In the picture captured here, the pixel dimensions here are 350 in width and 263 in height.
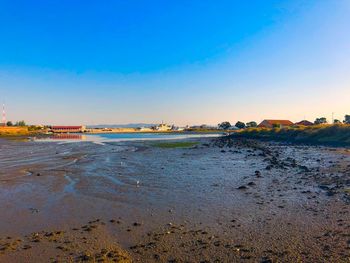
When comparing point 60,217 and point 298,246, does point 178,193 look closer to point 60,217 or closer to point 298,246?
point 60,217

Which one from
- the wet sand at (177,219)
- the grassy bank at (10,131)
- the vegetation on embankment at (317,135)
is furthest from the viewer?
the grassy bank at (10,131)

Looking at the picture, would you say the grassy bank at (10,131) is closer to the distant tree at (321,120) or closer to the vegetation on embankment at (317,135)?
the vegetation on embankment at (317,135)

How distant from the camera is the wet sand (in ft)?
31.6

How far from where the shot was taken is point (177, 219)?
13367mm

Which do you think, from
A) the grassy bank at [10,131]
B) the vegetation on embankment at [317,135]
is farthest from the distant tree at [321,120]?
the grassy bank at [10,131]

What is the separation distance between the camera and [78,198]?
1764cm

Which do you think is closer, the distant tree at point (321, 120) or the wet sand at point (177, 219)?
the wet sand at point (177, 219)

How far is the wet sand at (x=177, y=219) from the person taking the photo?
962cm

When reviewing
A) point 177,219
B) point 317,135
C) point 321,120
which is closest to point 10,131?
point 317,135

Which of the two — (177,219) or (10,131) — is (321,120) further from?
(177,219)

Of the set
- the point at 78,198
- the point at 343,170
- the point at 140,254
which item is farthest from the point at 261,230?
the point at 343,170

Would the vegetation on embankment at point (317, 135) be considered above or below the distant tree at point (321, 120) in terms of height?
below

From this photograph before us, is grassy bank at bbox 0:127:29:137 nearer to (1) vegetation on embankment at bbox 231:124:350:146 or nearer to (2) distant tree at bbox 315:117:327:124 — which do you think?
(1) vegetation on embankment at bbox 231:124:350:146

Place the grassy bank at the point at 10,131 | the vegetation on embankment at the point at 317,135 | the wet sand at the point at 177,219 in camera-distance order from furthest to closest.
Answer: the grassy bank at the point at 10,131 < the vegetation on embankment at the point at 317,135 < the wet sand at the point at 177,219
